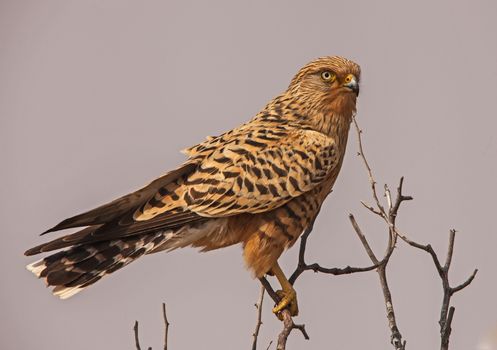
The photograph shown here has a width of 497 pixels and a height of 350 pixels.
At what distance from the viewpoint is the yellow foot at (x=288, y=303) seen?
486 cm

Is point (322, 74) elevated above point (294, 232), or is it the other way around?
point (322, 74)

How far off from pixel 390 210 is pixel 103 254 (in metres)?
1.58

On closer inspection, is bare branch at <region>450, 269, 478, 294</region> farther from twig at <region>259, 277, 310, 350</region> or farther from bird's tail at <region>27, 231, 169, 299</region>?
bird's tail at <region>27, 231, 169, 299</region>

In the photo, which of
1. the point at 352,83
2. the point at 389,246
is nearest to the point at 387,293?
the point at 389,246

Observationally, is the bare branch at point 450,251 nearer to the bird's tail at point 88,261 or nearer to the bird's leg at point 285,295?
the bird's leg at point 285,295

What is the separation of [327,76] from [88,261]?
1.94 metres

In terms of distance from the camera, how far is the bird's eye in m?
5.23

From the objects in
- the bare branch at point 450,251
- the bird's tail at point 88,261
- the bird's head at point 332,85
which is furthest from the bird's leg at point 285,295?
the bare branch at point 450,251

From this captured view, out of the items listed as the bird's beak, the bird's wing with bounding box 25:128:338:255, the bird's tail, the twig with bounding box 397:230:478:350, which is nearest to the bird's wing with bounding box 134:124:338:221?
the bird's wing with bounding box 25:128:338:255

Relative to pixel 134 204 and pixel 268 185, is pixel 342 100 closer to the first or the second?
pixel 268 185

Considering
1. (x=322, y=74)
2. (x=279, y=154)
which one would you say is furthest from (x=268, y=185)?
(x=322, y=74)

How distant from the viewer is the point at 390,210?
12.6ft

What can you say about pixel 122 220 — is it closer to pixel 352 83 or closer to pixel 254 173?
pixel 254 173

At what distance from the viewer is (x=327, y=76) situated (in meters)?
5.26
